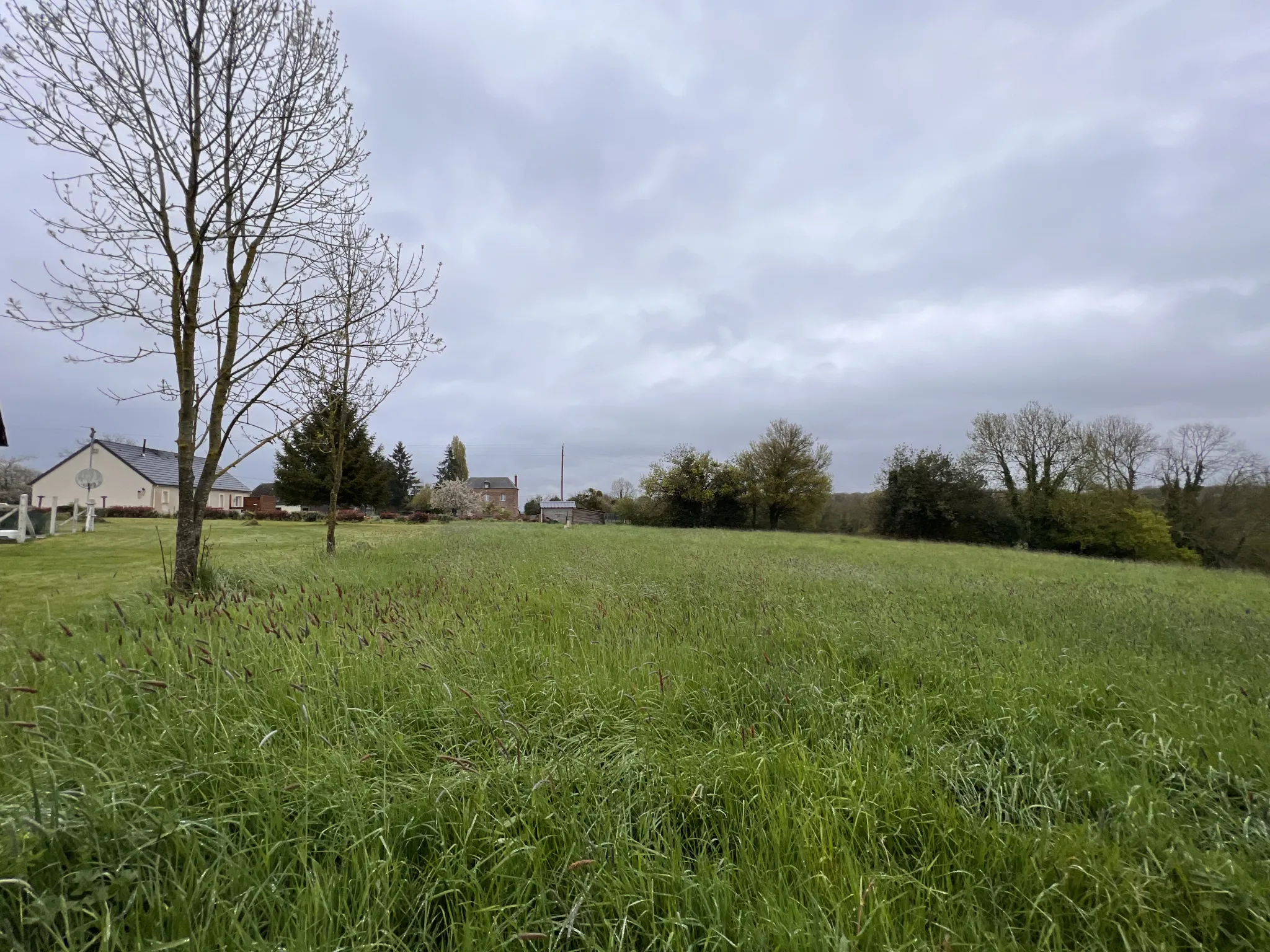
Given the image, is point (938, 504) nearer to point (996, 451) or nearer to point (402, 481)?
point (996, 451)

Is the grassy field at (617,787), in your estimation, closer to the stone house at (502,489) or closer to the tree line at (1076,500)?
the tree line at (1076,500)

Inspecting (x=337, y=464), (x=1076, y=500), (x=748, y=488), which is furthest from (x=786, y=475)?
(x=337, y=464)

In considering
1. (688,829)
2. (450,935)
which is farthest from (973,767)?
(450,935)

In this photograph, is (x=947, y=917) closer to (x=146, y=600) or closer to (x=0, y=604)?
(x=146, y=600)

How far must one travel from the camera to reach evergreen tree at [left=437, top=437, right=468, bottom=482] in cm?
6575

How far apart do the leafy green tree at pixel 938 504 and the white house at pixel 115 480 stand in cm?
4922

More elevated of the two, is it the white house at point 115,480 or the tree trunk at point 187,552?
the white house at point 115,480

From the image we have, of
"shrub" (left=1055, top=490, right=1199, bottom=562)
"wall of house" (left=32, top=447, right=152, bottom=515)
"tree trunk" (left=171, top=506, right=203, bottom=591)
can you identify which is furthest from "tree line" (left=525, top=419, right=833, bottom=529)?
"wall of house" (left=32, top=447, right=152, bottom=515)

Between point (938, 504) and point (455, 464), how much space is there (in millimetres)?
56882

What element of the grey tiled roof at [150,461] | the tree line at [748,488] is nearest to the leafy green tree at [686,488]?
the tree line at [748,488]

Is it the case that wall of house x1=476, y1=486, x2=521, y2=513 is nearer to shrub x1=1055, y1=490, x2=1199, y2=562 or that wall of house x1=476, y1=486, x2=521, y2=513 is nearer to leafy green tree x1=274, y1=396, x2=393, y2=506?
leafy green tree x1=274, y1=396, x2=393, y2=506

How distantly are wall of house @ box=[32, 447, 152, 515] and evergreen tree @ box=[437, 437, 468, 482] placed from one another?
29555 mm

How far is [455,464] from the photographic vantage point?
6625 centimetres

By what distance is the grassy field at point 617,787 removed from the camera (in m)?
1.43
